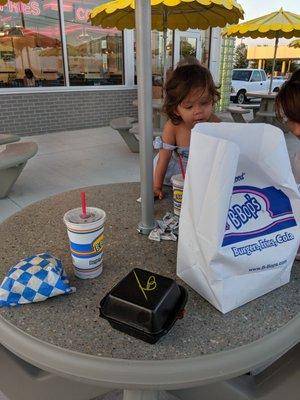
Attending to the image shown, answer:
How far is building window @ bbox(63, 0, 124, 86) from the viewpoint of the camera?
23.4 ft

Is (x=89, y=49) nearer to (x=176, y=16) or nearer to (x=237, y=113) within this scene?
(x=237, y=113)

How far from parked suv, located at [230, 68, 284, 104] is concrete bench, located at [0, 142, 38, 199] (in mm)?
13252

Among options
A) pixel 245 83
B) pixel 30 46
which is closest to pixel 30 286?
pixel 30 46

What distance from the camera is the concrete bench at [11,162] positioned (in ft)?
10.7

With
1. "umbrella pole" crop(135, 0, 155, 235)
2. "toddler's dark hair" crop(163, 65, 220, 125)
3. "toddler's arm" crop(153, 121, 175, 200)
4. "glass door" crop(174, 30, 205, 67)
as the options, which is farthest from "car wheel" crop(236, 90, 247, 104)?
"umbrella pole" crop(135, 0, 155, 235)

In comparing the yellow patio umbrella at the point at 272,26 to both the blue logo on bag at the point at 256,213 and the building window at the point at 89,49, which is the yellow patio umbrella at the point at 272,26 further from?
the blue logo on bag at the point at 256,213

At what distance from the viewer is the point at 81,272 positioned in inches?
36.8

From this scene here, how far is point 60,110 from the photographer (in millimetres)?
7078

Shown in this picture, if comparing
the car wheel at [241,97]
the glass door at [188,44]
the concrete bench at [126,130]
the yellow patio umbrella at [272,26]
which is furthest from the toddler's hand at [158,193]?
the car wheel at [241,97]

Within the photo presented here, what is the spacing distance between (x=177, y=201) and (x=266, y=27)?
5782 millimetres

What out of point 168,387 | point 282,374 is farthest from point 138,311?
point 282,374

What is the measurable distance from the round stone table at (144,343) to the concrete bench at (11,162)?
2.47 metres

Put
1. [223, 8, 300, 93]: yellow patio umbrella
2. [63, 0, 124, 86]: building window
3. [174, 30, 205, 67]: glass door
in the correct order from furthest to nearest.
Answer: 1. [174, 30, 205, 67]: glass door
2. [63, 0, 124, 86]: building window
3. [223, 8, 300, 93]: yellow patio umbrella

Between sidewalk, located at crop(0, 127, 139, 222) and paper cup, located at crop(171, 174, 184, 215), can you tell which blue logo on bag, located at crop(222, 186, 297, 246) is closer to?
paper cup, located at crop(171, 174, 184, 215)
